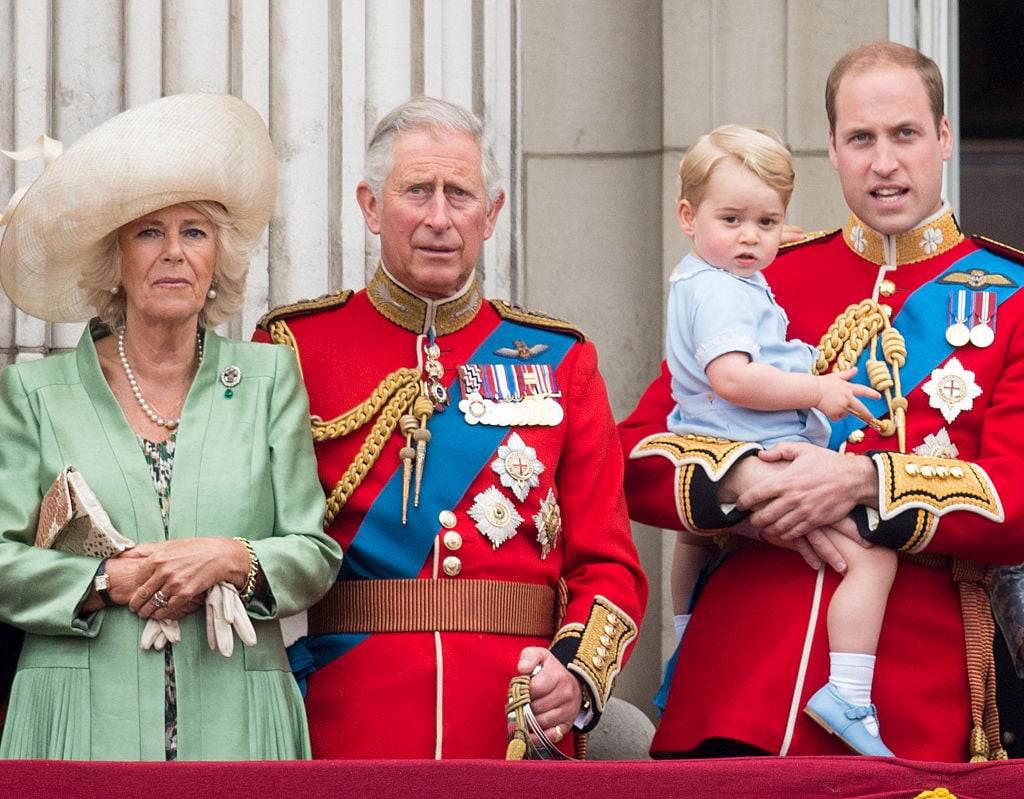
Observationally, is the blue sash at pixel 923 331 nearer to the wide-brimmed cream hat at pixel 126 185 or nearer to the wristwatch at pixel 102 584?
the wide-brimmed cream hat at pixel 126 185

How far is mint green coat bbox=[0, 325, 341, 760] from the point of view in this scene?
315 cm

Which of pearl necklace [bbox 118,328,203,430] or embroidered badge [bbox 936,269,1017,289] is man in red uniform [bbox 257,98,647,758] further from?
embroidered badge [bbox 936,269,1017,289]

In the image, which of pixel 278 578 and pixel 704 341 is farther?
pixel 704 341

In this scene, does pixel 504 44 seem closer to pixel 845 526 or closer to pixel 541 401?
pixel 541 401

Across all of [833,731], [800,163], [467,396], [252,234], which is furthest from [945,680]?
[800,163]

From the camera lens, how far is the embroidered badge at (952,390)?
363 cm

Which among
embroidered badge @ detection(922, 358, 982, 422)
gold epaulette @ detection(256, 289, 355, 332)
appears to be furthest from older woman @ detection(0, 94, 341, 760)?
embroidered badge @ detection(922, 358, 982, 422)

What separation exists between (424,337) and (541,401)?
0.83ft

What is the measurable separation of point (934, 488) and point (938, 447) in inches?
7.4

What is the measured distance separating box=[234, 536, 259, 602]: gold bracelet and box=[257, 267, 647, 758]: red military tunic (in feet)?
1.12

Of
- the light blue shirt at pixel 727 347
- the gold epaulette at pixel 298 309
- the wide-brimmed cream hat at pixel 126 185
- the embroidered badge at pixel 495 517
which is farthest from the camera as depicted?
the gold epaulette at pixel 298 309

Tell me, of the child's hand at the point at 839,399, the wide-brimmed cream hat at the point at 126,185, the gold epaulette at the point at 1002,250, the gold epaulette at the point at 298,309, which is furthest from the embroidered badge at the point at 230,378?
the gold epaulette at the point at 1002,250

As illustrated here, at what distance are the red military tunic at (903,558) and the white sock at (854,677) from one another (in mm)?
53

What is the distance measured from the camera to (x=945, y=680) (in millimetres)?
3547
